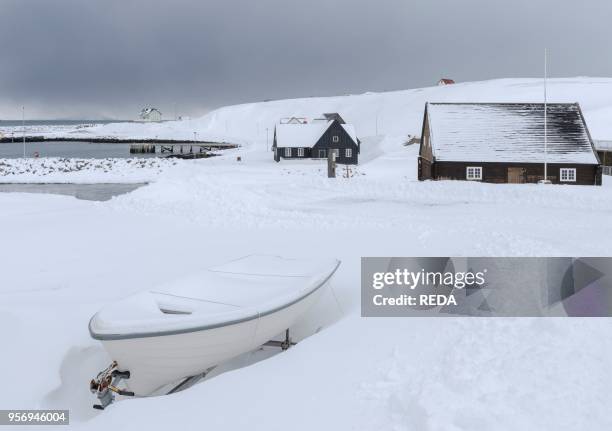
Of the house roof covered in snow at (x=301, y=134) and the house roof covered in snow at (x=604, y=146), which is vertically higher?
the house roof covered in snow at (x=301, y=134)

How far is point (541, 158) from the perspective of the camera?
31.9 m

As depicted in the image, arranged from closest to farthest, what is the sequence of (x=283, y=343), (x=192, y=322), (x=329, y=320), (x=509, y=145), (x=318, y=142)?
(x=192, y=322)
(x=283, y=343)
(x=329, y=320)
(x=509, y=145)
(x=318, y=142)

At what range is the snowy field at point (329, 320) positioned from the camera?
19.9 feet


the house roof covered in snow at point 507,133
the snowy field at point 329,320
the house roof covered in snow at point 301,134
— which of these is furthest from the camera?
the house roof covered in snow at point 301,134

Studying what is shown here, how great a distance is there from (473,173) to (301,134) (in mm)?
33220

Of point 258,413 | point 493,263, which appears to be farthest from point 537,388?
point 493,263

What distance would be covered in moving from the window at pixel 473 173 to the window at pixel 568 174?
16.0ft

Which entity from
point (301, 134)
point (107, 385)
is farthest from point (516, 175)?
point (301, 134)

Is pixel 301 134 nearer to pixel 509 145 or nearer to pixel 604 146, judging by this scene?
pixel 604 146

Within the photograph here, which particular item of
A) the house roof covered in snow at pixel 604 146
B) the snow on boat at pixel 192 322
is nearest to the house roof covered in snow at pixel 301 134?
the house roof covered in snow at pixel 604 146

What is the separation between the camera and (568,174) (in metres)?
31.8

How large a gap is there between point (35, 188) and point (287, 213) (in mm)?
27357

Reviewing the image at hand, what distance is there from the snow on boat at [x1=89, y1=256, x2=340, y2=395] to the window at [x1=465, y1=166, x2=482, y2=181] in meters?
25.3

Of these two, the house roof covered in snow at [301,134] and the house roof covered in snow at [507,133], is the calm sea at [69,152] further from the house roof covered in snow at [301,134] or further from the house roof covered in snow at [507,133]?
the house roof covered in snow at [507,133]
